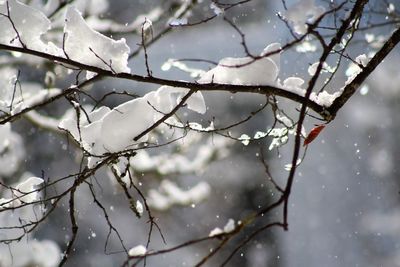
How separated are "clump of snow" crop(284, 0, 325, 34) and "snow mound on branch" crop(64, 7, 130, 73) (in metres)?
0.56

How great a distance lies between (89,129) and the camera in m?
2.36

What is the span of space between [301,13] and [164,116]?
0.58m

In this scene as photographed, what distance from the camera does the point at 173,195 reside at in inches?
390

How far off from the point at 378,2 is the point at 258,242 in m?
6.88

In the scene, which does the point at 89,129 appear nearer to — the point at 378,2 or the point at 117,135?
the point at 117,135

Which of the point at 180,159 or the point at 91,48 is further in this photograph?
the point at 180,159

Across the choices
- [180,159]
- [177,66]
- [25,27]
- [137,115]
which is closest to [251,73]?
[137,115]

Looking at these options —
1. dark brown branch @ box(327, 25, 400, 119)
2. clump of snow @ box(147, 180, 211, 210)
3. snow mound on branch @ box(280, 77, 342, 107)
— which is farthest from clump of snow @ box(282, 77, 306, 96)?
clump of snow @ box(147, 180, 211, 210)

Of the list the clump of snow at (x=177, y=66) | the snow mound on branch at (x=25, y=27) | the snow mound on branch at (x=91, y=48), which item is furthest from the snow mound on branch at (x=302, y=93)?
the snow mound on branch at (x=25, y=27)

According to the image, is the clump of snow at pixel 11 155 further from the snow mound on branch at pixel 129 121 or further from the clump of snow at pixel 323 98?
the clump of snow at pixel 323 98

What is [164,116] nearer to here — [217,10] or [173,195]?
[217,10]

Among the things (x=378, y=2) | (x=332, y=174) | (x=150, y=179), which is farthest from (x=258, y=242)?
(x=378, y=2)

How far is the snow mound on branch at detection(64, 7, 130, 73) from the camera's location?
7.01 ft

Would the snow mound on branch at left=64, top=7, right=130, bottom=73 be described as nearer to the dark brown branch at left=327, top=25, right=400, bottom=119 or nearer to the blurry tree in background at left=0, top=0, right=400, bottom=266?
the blurry tree in background at left=0, top=0, right=400, bottom=266
